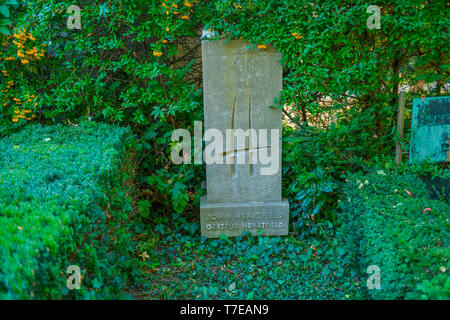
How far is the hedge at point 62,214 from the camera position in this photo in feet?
6.03

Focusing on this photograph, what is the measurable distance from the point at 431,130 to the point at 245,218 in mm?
2187

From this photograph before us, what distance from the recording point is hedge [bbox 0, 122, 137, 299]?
1837 millimetres

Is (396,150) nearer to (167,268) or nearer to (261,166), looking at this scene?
(261,166)

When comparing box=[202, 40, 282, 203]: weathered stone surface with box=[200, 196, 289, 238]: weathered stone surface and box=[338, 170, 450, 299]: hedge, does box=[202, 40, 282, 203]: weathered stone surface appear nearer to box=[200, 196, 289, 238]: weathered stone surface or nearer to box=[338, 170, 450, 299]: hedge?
box=[200, 196, 289, 238]: weathered stone surface

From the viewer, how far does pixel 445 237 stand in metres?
2.51

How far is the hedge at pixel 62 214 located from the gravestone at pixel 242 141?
1.05 meters

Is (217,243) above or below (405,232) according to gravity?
below

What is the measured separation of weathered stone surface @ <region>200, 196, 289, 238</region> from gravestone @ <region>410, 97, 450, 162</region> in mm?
1523

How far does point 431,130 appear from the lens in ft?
12.6

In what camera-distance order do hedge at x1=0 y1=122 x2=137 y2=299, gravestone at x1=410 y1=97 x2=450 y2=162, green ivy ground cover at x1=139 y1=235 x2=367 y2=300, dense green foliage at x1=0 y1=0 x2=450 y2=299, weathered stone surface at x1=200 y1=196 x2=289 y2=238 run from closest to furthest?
1. hedge at x1=0 y1=122 x2=137 y2=299
2. dense green foliage at x1=0 y1=0 x2=450 y2=299
3. green ivy ground cover at x1=139 y1=235 x2=367 y2=300
4. gravestone at x1=410 y1=97 x2=450 y2=162
5. weathered stone surface at x1=200 y1=196 x2=289 y2=238

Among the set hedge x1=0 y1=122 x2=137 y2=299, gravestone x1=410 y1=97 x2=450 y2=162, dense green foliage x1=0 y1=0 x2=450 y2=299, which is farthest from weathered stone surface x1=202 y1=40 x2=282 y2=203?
gravestone x1=410 y1=97 x2=450 y2=162

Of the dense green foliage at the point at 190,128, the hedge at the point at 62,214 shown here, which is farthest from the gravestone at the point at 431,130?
the hedge at the point at 62,214
